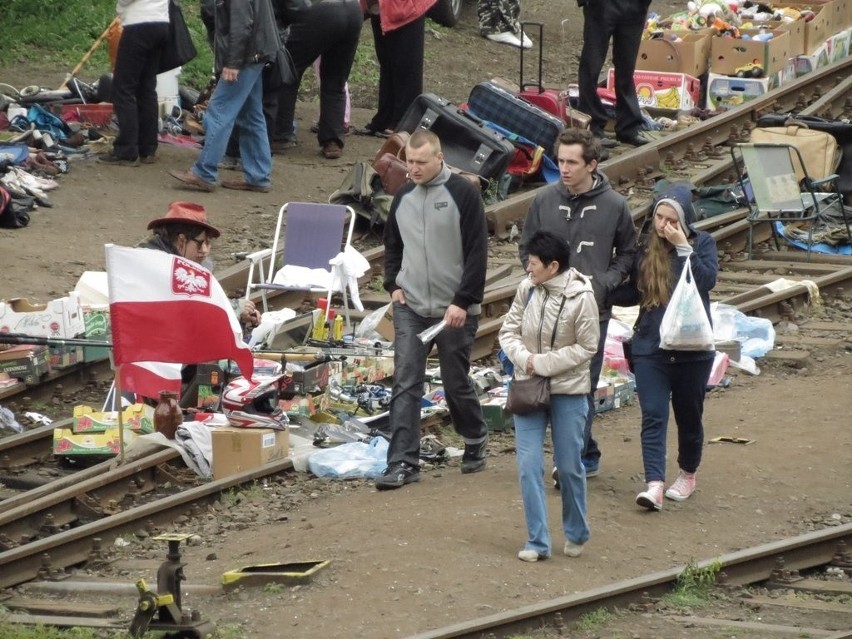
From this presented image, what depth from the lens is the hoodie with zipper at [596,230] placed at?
8883 mm

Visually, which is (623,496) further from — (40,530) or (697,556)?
(40,530)

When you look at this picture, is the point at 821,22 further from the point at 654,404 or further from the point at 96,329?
the point at 654,404

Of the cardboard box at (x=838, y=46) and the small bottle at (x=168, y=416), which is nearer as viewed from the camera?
the small bottle at (x=168, y=416)

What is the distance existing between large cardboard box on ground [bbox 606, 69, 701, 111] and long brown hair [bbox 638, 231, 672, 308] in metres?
10.4

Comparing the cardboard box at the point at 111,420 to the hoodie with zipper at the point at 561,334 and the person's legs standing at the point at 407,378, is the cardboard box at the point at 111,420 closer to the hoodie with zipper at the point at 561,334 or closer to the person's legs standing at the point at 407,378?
the person's legs standing at the point at 407,378

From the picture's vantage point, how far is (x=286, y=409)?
35.2 ft

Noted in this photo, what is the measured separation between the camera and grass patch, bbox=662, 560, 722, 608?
307 inches

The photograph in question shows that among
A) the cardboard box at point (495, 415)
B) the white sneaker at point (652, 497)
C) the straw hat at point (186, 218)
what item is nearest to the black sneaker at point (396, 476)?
the white sneaker at point (652, 497)

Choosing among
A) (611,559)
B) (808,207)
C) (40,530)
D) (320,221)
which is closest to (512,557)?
(611,559)

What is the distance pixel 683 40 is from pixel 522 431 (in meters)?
11.9

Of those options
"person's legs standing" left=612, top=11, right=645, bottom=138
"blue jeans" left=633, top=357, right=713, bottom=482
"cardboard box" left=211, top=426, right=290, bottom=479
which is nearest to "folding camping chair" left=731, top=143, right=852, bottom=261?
"person's legs standing" left=612, top=11, right=645, bottom=138

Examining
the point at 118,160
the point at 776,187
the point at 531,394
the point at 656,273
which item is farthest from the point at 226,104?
the point at 531,394

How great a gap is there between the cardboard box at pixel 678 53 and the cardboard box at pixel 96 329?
366 inches

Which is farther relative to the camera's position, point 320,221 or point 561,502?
point 320,221
